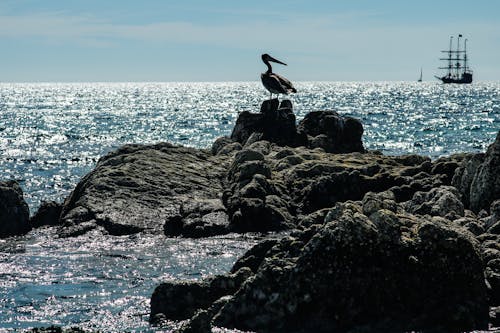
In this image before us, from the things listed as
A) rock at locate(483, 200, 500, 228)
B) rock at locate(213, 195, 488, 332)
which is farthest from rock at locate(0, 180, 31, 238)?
rock at locate(483, 200, 500, 228)

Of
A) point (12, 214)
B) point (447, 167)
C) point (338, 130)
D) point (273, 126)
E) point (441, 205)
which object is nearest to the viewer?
point (441, 205)

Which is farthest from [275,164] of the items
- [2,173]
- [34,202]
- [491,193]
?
[2,173]

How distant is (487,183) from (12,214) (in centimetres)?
1716

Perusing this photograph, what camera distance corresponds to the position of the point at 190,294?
48.0 feet

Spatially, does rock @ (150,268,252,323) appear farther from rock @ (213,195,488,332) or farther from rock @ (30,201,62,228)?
rock @ (30,201,62,228)

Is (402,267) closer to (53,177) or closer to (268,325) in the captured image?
(268,325)

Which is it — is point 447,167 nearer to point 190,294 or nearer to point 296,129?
point 296,129

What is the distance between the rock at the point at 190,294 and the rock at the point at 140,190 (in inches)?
462

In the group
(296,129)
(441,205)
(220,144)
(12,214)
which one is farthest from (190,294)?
(296,129)

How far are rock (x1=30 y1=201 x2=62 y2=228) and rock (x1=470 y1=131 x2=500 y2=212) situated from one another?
1552 cm

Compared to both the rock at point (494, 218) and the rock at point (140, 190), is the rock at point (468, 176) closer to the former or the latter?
the rock at point (494, 218)

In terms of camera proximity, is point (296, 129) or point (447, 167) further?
point (296, 129)

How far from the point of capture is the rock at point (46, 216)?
28.8 metres

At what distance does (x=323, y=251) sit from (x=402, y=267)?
1.44m
